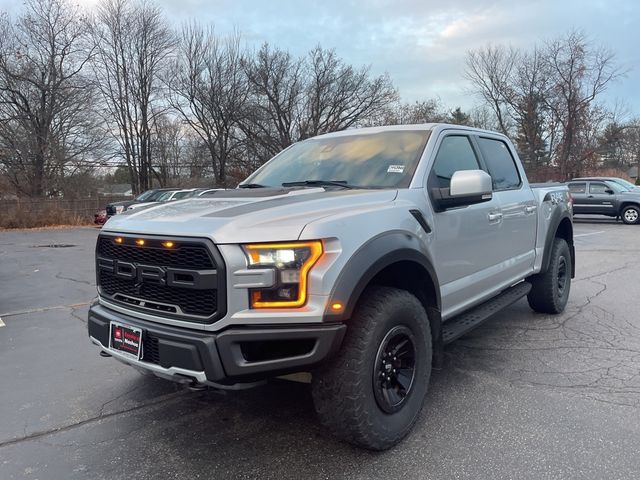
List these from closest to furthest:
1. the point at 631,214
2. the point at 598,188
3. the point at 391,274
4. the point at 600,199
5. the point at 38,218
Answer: the point at 391,274
the point at 631,214
the point at 600,199
the point at 598,188
the point at 38,218

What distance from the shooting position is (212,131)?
115 ft

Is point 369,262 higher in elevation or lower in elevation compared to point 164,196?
lower

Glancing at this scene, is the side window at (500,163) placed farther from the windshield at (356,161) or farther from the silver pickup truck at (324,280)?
the windshield at (356,161)

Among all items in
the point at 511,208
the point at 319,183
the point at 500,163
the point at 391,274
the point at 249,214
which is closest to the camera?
the point at 249,214

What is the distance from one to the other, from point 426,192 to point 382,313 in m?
1.05

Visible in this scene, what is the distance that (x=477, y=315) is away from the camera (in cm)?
393

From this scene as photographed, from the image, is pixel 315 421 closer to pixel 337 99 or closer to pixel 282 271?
pixel 282 271

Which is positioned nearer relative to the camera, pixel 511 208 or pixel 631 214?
pixel 511 208

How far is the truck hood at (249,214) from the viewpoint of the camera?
7.80 feet

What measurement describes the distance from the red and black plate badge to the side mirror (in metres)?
2.08

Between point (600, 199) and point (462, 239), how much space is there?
17825mm

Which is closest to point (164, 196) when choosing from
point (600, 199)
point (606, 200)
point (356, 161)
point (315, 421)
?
point (356, 161)

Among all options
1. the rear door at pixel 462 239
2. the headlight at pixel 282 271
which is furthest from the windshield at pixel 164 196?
the headlight at pixel 282 271

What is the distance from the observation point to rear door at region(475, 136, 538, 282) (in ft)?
14.3
